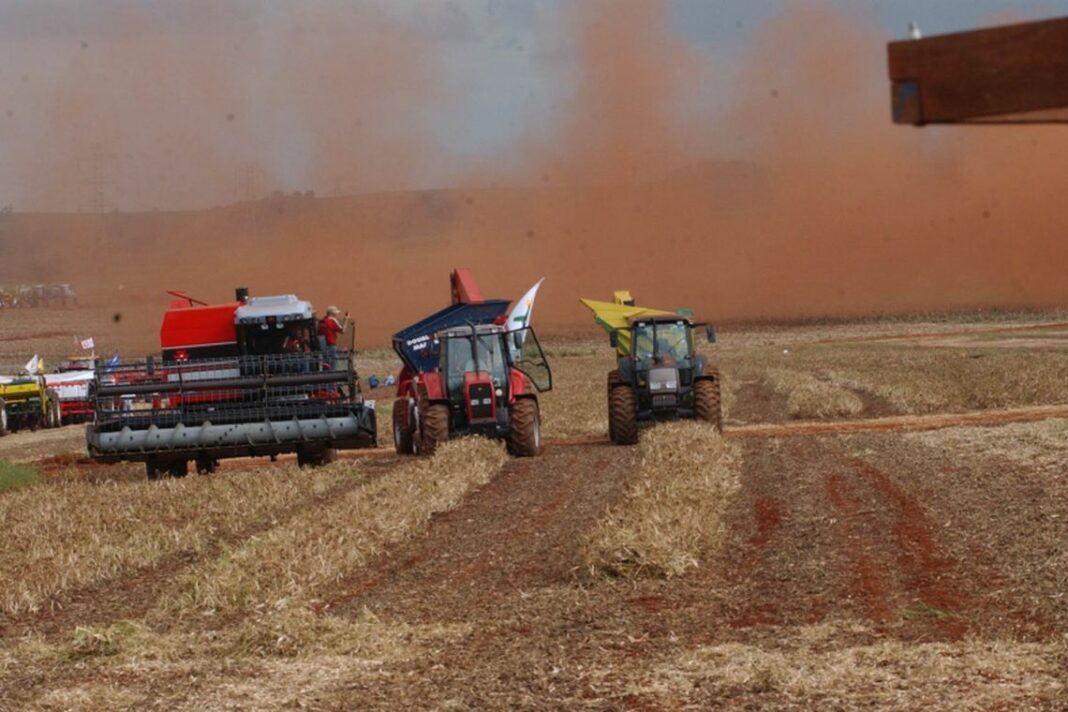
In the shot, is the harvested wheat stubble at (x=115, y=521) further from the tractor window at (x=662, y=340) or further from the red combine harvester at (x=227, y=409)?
the tractor window at (x=662, y=340)

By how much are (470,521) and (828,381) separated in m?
28.3

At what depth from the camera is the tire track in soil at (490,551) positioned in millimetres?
11211

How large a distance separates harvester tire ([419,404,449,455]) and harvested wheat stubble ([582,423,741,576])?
3.51 metres

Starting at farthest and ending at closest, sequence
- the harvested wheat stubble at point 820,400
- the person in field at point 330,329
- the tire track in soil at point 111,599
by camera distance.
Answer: the harvested wheat stubble at point 820,400 → the person in field at point 330,329 → the tire track in soil at point 111,599

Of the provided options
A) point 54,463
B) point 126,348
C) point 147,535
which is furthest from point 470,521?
point 126,348

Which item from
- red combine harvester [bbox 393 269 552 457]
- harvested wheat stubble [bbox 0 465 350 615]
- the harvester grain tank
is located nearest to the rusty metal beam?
harvested wheat stubble [bbox 0 465 350 615]

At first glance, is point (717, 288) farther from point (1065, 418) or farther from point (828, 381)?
point (1065, 418)

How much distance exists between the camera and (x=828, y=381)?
42938mm

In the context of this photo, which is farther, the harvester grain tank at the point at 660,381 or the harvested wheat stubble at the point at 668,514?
the harvester grain tank at the point at 660,381

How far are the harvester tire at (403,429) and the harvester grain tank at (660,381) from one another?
3.39m

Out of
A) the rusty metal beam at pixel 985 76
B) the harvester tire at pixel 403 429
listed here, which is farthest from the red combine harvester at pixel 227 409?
the rusty metal beam at pixel 985 76

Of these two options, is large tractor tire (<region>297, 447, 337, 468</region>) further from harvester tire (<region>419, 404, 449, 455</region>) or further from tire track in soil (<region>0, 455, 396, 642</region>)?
tire track in soil (<region>0, 455, 396, 642</region>)

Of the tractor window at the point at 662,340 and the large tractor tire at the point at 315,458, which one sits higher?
the tractor window at the point at 662,340

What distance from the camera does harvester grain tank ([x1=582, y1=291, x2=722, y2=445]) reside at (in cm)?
2566
